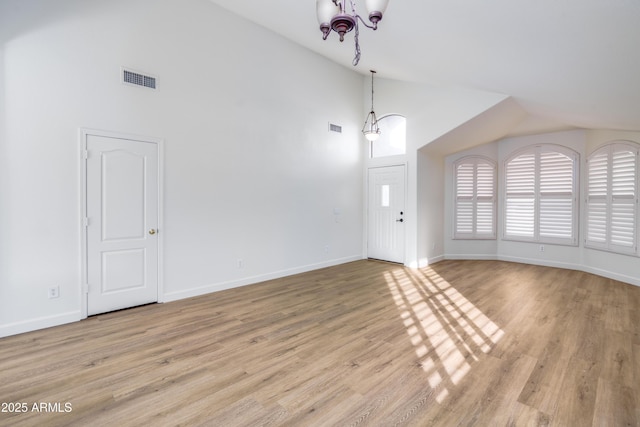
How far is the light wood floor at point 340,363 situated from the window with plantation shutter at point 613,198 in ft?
4.44

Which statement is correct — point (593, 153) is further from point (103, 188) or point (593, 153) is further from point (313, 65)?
point (103, 188)

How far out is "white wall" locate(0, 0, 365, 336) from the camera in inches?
124

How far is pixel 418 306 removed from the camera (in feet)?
13.0

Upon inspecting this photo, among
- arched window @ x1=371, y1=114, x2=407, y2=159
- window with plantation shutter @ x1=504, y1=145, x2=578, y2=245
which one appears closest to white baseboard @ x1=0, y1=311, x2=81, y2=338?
arched window @ x1=371, y1=114, x2=407, y2=159

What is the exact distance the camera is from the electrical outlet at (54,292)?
3.30 m

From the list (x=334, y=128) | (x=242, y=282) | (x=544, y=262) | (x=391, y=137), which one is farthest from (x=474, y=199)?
(x=242, y=282)

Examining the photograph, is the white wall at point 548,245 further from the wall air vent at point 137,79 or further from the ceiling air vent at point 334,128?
the wall air vent at point 137,79

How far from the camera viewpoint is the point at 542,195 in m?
A: 6.40

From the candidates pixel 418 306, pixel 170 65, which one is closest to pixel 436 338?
pixel 418 306

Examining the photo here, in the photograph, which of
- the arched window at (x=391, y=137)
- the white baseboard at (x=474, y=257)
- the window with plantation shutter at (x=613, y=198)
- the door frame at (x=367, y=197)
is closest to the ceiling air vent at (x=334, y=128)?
the arched window at (x=391, y=137)

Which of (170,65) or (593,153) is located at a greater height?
(170,65)

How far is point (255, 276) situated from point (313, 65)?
4028mm

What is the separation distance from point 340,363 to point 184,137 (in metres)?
3.47

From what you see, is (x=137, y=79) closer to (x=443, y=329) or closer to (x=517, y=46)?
(x=517, y=46)
